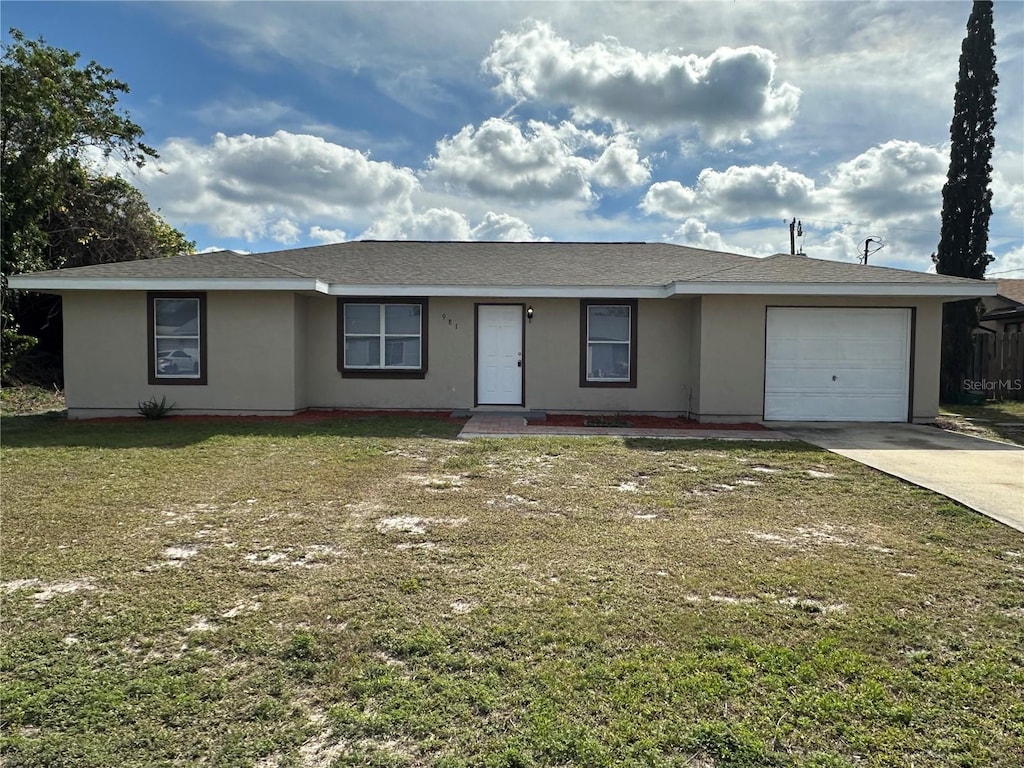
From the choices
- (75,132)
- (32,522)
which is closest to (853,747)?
(32,522)

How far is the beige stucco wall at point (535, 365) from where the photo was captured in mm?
12250

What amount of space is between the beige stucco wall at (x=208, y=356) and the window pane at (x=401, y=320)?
5.76 ft

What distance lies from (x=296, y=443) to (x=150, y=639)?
5954mm

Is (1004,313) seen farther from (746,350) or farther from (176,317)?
(176,317)

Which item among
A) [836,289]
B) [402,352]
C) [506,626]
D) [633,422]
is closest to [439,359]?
[402,352]

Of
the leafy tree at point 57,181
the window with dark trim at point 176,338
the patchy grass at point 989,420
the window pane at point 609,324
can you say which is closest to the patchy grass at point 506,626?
the window with dark trim at point 176,338

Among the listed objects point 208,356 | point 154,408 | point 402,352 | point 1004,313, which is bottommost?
point 154,408

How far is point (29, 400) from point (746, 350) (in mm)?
15895

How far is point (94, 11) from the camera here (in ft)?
36.9

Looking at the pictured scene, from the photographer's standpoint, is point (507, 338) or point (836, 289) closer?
point (836, 289)

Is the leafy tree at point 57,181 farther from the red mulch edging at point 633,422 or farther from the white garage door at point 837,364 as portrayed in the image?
the white garage door at point 837,364

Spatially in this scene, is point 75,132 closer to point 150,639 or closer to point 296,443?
point 296,443

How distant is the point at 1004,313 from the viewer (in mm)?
19312

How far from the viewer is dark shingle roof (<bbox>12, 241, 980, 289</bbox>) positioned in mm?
11148
